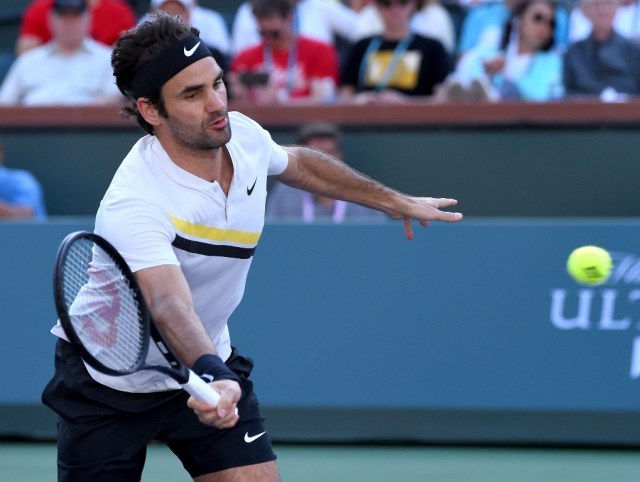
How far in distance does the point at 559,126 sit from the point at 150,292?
15.4ft

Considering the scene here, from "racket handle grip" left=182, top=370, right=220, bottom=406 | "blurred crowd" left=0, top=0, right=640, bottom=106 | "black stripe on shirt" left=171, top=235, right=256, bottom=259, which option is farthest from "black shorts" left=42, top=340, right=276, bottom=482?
"blurred crowd" left=0, top=0, right=640, bottom=106

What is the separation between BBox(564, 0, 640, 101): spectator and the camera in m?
7.70

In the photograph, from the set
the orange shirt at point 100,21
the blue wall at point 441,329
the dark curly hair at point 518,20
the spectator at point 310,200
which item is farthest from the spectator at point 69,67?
the dark curly hair at point 518,20

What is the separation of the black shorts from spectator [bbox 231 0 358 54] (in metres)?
4.79

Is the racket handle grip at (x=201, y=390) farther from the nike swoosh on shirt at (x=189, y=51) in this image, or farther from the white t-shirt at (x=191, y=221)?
the nike swoosh on shirt at (x=189, y=51)

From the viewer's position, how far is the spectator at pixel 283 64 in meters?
7.96

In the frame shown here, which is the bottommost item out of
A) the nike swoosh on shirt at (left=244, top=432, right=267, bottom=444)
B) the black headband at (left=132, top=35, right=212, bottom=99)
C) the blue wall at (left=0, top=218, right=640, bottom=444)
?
the blue wall at (left=0, top=218, right=640, bottom=444)

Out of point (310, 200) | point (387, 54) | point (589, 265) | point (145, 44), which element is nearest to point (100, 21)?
point (387, 54)

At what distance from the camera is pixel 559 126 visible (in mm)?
7590

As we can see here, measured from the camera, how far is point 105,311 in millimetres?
3639

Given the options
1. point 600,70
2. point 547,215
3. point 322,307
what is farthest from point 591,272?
point 600,70

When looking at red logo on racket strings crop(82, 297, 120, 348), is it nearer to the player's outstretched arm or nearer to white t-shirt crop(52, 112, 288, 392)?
white t-shirt crop(52, 112, 288, 392)

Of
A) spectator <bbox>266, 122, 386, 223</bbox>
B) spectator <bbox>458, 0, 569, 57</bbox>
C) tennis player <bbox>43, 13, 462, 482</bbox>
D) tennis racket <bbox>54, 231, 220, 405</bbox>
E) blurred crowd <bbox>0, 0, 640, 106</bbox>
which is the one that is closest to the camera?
tennis racket <bbox>54, 231, 220, 405</bbox>

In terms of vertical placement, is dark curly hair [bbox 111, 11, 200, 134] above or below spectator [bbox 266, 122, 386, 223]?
above
